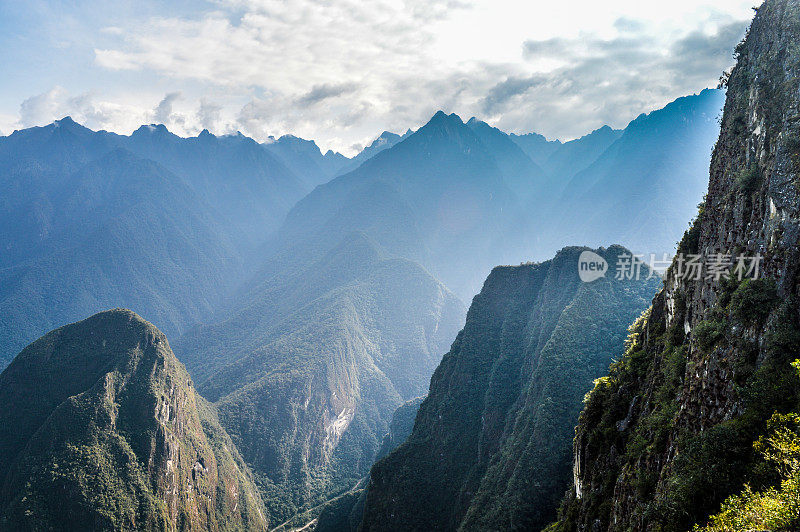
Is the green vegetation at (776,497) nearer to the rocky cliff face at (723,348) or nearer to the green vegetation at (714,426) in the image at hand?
the green vegetation at (714,426)

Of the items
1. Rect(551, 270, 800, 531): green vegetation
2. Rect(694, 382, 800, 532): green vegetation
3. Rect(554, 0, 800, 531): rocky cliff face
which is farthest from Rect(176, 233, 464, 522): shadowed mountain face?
Rect(694, 382, 800, 532): green vegetation

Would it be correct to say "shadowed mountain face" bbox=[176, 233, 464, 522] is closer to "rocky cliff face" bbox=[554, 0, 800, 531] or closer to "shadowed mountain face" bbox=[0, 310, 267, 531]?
"shadowed mountain face" bbox=[0, 310, 267, 531]

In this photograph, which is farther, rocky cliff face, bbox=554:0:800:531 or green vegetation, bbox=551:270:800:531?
rocky cliff face, bbox=554:0:800:531

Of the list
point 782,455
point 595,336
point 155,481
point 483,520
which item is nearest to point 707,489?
point 782,455

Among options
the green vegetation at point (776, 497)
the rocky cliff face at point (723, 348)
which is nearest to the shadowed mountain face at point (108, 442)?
the rocky cliff face at point (723, 348)

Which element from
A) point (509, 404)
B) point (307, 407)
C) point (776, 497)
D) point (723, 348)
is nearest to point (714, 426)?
point (723, 348)
